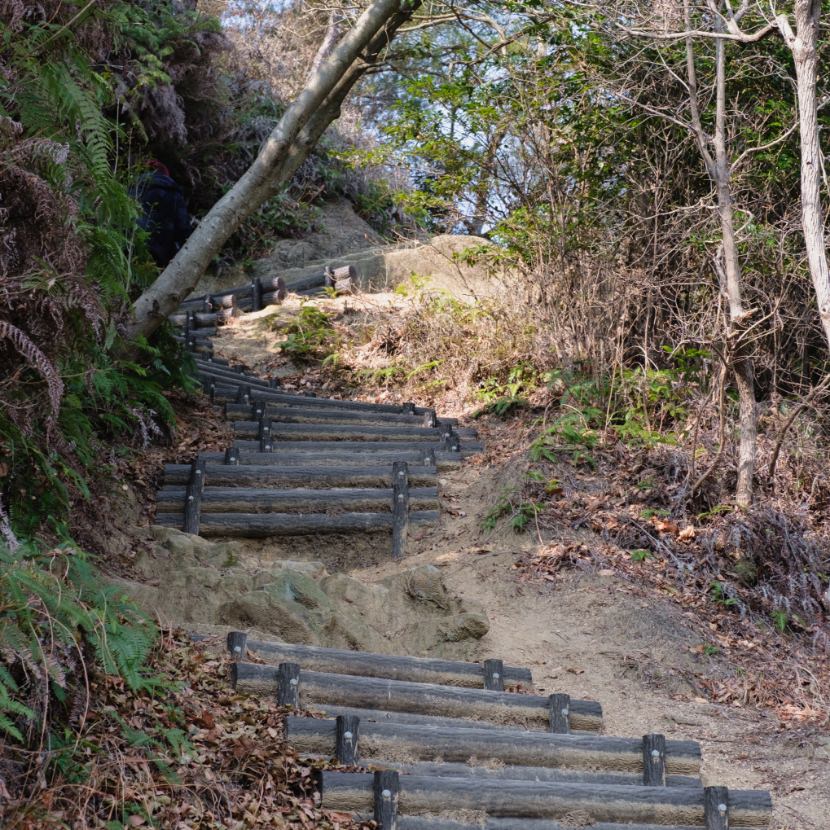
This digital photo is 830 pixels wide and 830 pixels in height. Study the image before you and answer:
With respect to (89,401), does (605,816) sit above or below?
below

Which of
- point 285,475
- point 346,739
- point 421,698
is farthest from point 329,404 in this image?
point 346,739

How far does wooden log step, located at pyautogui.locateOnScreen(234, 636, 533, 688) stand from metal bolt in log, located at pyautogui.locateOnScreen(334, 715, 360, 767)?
29.7 inches

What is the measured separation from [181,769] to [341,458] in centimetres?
632

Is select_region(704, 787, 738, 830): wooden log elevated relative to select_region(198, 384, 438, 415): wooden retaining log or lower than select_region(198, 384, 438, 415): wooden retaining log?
lower

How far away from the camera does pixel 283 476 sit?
997 cm

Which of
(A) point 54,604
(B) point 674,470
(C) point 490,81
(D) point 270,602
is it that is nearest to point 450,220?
(C) point 490,81

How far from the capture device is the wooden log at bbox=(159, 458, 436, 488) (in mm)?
9812

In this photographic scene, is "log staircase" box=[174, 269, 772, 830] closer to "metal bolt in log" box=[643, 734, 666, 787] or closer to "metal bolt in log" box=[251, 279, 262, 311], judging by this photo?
"metal bolt in log" box=[643, 734, 666, 787]

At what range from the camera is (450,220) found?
45.7ft

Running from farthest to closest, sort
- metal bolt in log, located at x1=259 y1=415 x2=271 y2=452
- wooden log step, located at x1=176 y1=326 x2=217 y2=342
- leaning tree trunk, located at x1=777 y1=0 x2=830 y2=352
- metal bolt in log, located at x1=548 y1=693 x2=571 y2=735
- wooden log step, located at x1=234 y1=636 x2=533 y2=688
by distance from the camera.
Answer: wooden log step, located at x1=176 y1=326 x2=217 y2=342, metal bolt in log, located at x1=259 y1=415 x2=271 y2=452, leaning tree trunk, located at x1=777 y1=0 x2=830 y2=352, metal bolt in log, located at x1=548 y1=693 x2=571 y2=735, wooden log step, located at x1=234 y1=636 x2=533 y2=688

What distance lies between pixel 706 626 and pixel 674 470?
1.92 meters

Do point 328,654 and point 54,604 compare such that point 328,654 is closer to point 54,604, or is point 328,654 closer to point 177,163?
point 54,604

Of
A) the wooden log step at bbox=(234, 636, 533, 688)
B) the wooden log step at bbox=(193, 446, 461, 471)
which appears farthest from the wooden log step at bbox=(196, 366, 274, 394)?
the wooden log step at bbox=(234, 636, 533, 688)

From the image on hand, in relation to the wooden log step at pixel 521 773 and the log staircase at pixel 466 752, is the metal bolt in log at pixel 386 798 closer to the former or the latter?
the log staircase at pixel 466 752
